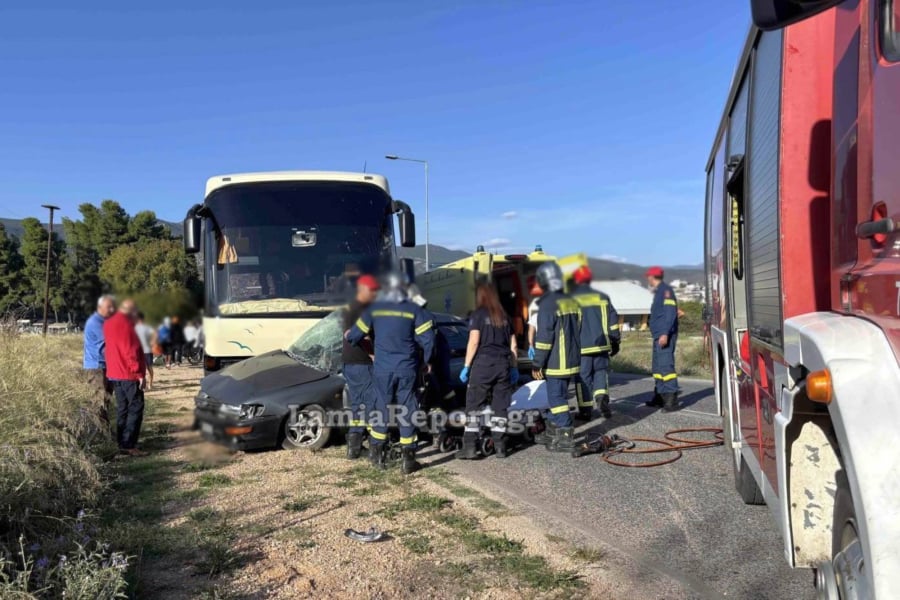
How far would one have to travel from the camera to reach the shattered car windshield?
2.13 meters

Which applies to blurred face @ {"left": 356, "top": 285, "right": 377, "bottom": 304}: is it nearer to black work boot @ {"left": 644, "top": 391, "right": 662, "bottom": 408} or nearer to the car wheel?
the car wheel

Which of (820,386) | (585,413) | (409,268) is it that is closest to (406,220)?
(409,268)

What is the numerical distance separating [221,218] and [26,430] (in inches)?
121

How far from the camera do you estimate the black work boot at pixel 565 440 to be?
6457 mm

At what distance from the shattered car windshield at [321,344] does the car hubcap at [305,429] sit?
0.29 meters

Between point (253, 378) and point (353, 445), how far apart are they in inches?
178

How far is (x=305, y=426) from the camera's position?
4.16 m

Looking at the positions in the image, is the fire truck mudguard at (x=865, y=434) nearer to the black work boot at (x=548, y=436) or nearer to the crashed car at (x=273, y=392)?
the crashed car at (x=273, y=392)

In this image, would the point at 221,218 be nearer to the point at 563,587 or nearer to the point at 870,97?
the point at 870,97

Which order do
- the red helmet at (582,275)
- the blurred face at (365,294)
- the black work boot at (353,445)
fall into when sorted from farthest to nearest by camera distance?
A: 1. the black work boot at (353,445)
2. the blurred face at (365,294)
3. the red helmet at (582,275)

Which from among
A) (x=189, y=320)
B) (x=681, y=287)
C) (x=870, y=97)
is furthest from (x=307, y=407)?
(x=870, y=97)

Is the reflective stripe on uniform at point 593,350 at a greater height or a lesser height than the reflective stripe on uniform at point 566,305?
lesser

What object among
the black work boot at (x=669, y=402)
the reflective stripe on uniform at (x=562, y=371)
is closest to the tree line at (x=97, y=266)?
the reflective stripe on uniform at (x=562, y=371)

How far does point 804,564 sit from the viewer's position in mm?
2332
